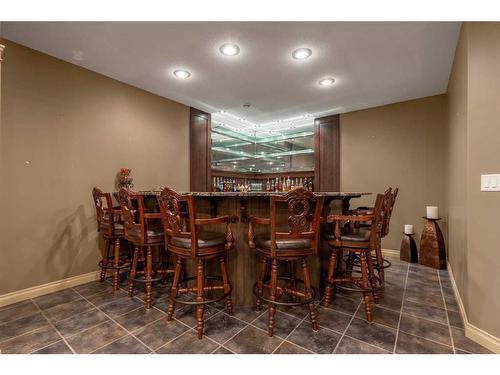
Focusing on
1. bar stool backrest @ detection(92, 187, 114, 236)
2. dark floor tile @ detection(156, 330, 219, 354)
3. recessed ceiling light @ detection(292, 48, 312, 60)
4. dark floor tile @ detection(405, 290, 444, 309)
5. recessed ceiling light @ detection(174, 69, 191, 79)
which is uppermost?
recessed ceiling light @ detection(174, 69, 191, 79)

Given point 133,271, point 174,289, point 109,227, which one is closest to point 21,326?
point 133,271

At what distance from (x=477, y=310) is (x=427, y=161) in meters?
2.75

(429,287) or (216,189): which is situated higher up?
(216,189)

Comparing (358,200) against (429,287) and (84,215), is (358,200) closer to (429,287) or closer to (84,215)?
(429,287)

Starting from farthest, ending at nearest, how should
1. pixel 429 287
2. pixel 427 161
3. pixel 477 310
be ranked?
pixel 427 161
pixel 429 287
pixel 477 310

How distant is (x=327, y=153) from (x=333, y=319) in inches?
133

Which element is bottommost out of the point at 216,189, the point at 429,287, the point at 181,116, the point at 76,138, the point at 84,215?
the point at 429,287

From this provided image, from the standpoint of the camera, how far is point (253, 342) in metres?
1.72

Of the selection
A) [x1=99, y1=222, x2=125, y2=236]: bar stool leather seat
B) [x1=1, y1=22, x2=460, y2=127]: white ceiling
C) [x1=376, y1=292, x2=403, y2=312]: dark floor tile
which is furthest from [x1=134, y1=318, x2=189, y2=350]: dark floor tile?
[x1=1, y1=22, x2=460, y2=127]: white ceiling

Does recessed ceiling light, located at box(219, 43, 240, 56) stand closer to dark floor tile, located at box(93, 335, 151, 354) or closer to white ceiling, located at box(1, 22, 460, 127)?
white ceiling, located at box(1, 22, 460, 127)

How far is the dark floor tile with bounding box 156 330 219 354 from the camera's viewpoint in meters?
1.64

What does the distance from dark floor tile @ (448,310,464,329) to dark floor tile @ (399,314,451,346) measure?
0.11m

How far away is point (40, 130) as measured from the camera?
2625 millimetres

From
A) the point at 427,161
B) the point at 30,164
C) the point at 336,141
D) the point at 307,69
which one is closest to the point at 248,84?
the point at 307,69
